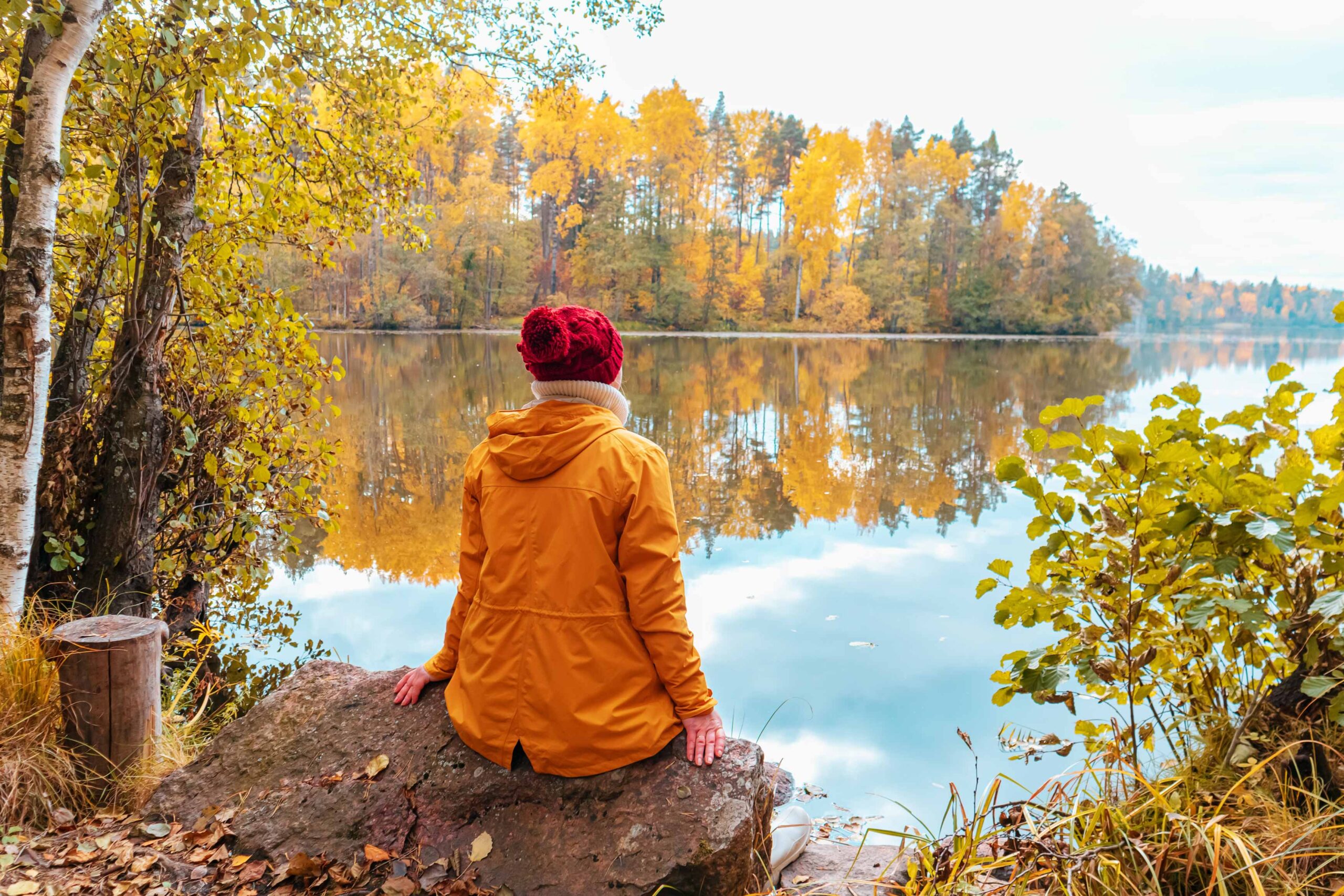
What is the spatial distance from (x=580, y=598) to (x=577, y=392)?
541mm

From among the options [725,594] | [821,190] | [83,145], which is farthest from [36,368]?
[821,190]

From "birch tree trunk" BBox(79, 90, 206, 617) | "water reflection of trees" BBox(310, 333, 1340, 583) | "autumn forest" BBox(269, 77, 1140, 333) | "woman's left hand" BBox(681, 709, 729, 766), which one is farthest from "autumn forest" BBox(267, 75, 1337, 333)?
"woman's left hand" BBox(681, 709, 729, 766)

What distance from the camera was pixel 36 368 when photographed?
10.4 ft

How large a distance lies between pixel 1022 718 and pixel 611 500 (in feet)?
12.3

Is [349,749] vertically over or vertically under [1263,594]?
under

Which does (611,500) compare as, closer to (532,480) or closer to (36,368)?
(532,480)

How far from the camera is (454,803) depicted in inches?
97.0

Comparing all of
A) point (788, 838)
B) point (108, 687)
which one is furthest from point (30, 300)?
point (788, 838)

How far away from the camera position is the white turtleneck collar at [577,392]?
2.29 m

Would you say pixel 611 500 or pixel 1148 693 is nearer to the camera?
pixel 611 500

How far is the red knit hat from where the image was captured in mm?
2219

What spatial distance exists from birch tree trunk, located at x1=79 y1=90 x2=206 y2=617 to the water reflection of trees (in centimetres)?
292

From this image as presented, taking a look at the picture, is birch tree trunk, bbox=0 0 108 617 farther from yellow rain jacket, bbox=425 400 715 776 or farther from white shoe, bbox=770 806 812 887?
white shoe, bbox=770 806 812 887

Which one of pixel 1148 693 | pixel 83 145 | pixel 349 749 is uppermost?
pixel 83 145
